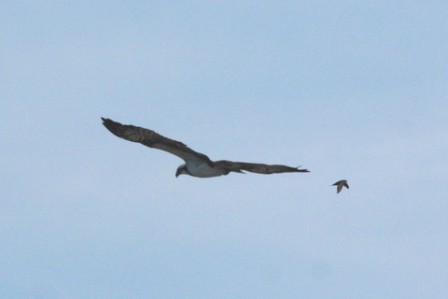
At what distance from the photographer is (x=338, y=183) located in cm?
9806

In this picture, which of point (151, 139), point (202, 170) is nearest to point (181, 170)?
point (202, 170)

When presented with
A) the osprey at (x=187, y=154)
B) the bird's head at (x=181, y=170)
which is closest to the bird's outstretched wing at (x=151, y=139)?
the osprey at (x=187, y=154)

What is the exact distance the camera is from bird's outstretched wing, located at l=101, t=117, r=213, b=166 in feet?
310

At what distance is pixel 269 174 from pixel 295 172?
4.97 feet

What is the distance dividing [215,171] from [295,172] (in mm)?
3601

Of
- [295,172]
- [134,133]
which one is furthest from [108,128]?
[295,172]

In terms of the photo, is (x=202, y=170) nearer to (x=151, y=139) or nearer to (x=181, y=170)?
(x=181, y=170)

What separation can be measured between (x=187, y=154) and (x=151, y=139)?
1.57 metres

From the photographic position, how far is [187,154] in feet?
311

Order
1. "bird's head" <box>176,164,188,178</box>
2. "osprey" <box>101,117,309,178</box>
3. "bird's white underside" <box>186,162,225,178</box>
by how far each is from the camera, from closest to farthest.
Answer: "osprey" <box>101,117,309,178</box>
"bird's white underside" <box>186,162,225,178</box>
"bird's head" <box>176,164,188,178</box>

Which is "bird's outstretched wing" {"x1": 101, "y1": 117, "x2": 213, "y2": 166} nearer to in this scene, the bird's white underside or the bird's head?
the bird's white underside

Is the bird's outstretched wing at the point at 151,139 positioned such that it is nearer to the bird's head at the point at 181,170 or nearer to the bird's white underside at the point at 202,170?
the bird's white underside at the point at 202,170

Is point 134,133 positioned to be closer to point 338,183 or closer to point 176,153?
point 176,153

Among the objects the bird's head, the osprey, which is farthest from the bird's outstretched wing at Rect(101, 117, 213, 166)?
the bird's head
